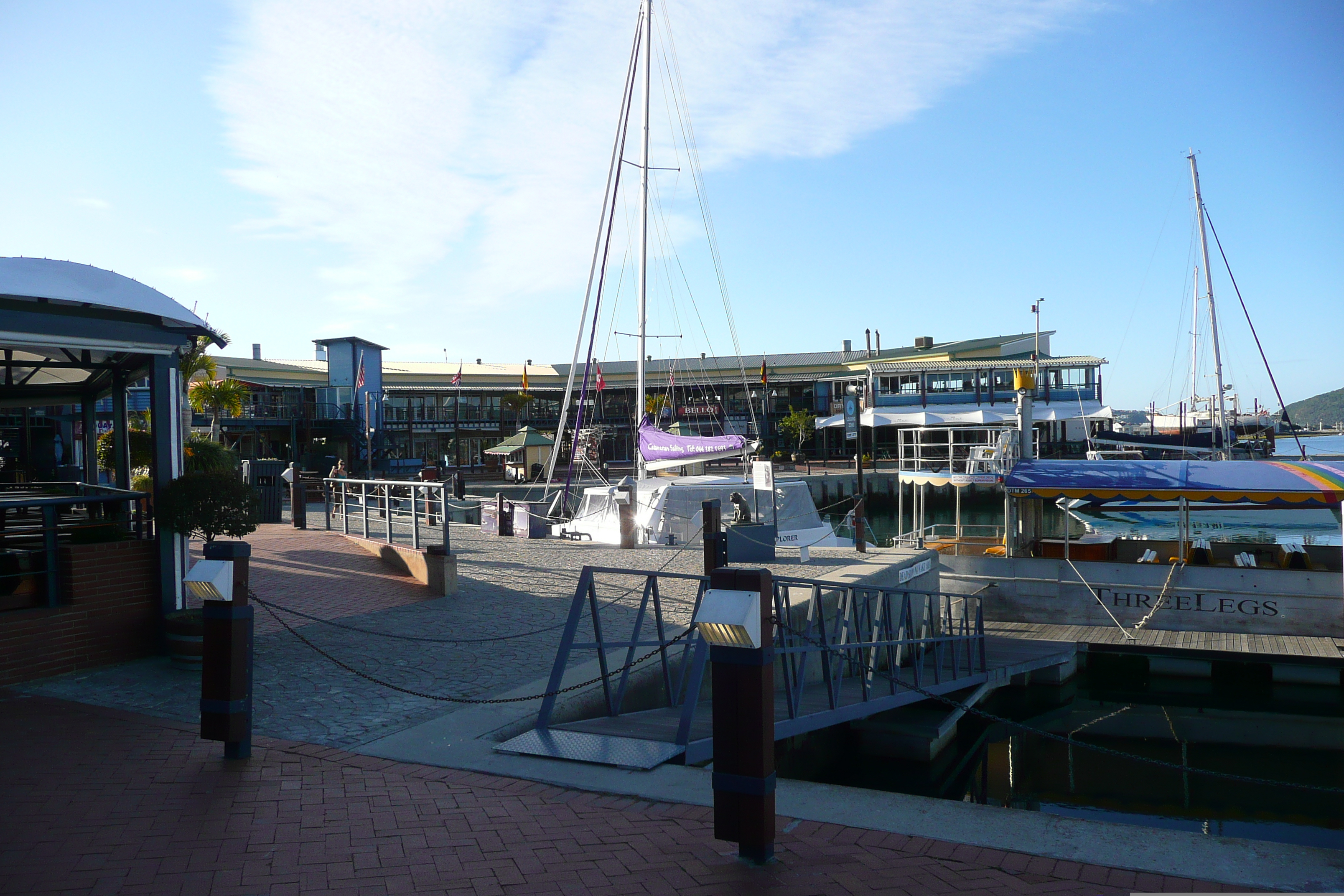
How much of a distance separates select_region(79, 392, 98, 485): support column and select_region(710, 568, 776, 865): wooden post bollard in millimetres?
11783

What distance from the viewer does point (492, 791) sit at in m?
5.76

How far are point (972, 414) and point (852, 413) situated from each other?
17.0m

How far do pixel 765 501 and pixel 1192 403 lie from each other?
28.3 m

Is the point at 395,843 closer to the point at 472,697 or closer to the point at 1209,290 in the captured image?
the point at 472,697

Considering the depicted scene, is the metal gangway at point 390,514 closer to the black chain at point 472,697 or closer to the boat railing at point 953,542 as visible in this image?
the black chain at point 472,697

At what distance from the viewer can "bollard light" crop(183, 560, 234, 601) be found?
20.3 ft

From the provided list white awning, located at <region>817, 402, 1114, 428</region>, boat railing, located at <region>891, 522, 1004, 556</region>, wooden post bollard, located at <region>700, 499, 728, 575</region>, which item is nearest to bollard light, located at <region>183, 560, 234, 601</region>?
wooden post bollard, located at <region>700, 499, 728, 575</region>

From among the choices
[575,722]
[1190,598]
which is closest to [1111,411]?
[1190,598]

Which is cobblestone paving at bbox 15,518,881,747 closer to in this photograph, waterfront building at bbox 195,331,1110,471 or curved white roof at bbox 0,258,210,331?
curved white roof at bbox 0,258,210,331

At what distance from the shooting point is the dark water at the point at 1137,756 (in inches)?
432

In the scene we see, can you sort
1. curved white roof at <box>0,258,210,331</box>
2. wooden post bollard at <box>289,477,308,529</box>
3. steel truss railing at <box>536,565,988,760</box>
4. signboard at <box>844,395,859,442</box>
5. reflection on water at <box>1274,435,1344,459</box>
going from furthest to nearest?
reflection on water at <box>1274,435,1344,459</box>, signboard at <box>844,395,859,442</box>, wooden post bollard at <box>289,477,308,529</box>, curved white roof at <box>0,258,210,331</box>, steel truss railing at <box>536,565,988,760</box>

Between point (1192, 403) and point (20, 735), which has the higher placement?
point (1192, 403)

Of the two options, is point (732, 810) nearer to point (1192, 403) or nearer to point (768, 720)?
point (768, 720)

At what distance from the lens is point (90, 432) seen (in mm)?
13594
